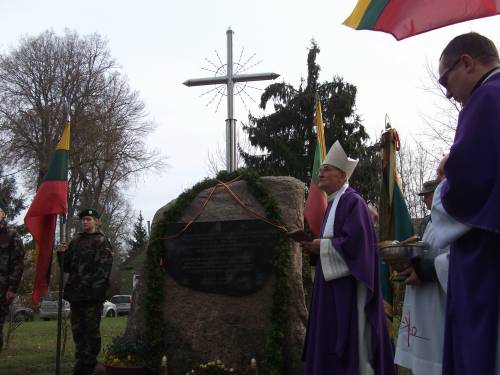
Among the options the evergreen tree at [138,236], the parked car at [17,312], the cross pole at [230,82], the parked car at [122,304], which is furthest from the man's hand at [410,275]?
the evergreen tree at [138,236]

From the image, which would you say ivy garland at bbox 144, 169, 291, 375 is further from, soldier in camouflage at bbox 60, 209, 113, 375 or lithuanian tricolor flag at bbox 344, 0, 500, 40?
lithuanian tricolor flag at bbox 344, 0, 500, 40

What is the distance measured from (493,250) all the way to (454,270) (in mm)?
203

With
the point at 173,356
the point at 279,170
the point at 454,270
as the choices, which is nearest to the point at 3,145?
the point at 279,170

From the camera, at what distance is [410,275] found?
339 cm

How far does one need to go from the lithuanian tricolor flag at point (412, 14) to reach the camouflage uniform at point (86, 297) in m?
4.10

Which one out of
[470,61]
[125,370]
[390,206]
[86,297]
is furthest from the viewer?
[86,297]

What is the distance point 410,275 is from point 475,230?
1.36 m

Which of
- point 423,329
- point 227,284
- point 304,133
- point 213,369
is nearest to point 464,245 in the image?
point 423,329

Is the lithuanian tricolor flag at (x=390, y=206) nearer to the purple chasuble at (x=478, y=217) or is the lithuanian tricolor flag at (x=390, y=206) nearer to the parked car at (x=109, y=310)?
the purple chasuble at (x=478, y=217)

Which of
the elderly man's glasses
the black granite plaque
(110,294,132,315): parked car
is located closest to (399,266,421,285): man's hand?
the elderly man's glasses

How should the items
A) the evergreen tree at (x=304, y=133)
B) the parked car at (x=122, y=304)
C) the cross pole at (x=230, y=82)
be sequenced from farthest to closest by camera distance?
the parked car at (x=122, y=304) → the evergreen tree at (x=304, y=133) → the cross pole at (x=230, y=82)

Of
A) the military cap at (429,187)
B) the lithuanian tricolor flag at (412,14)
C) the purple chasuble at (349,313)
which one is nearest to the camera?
the lithuanian tricolor flag at (412,14)

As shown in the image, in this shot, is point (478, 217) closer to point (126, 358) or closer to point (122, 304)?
point (126, 358)

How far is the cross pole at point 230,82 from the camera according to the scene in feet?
26.9
